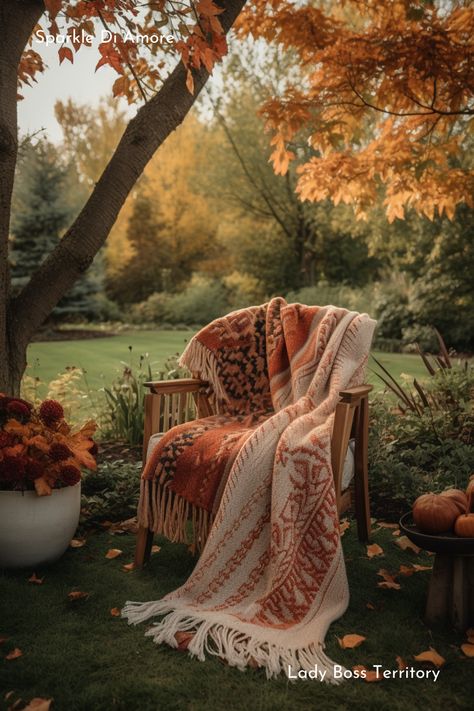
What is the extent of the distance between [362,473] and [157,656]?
1.32 meters

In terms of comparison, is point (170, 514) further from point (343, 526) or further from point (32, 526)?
point (343, 526)

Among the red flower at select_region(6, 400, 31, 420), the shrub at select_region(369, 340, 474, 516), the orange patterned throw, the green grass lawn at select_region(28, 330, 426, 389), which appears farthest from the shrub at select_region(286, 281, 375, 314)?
the red flower at select_region(6, 400, 31, 420)

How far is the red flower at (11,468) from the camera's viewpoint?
2443mm

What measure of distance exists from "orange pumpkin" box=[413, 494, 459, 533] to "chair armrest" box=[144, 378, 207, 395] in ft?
4.06

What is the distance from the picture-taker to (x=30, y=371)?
740 cm

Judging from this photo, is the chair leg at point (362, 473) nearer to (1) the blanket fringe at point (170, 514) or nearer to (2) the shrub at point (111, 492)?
(1) the blanket fringe at point (170, 514)

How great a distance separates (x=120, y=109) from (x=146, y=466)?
657 inches

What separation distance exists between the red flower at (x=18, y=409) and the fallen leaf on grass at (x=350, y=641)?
5.11 feet

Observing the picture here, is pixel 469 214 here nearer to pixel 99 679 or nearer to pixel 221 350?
pixel 221 350

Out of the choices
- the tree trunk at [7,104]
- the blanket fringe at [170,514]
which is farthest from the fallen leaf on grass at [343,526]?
the tree trunk at [7,104]

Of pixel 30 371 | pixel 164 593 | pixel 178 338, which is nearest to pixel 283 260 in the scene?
pixel 178 338

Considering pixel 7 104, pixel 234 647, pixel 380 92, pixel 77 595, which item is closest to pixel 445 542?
pixel 234 647

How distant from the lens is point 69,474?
256 centimetres

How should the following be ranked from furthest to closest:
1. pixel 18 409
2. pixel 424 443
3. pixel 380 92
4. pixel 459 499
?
1. pixel 380 92
2. pixel 424 443
3. pixel 18 409
4. pixel 459 499
